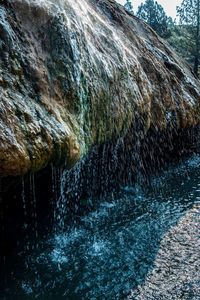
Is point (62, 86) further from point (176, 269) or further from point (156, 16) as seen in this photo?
point (156, 16)

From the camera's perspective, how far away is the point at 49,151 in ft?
13.6

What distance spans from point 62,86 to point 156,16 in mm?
33186

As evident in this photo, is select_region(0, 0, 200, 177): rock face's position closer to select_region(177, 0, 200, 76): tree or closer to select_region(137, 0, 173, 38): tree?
select_region(177, 0, 200, 76): tree

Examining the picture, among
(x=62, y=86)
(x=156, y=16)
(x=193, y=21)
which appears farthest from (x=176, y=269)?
(x=156, y=16)

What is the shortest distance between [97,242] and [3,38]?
4.52 m

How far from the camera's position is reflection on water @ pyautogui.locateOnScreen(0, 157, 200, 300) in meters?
3.98

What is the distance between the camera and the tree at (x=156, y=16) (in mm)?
31483

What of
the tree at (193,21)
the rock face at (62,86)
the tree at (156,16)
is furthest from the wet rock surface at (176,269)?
the tree at (156,16)

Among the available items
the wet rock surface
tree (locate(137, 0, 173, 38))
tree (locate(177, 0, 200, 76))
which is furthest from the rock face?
tree (locate(137, 0, 173, 38))

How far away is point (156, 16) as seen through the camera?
1277 inches

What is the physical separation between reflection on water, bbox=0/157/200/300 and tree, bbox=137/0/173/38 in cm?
3038

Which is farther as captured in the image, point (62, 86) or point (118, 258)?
point (62, 86)

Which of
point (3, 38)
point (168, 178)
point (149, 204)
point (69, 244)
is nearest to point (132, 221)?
point (149, 204)

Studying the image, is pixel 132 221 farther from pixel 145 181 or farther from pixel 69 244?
pixel 145 181
